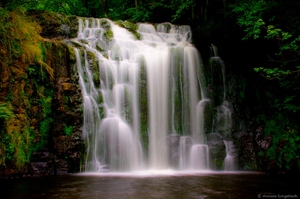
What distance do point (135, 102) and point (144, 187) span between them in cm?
450

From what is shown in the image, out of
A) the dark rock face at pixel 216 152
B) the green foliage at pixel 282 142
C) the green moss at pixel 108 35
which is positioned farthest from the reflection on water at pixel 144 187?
the green moss at pixel 108 35

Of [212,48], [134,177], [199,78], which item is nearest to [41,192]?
[134,177]

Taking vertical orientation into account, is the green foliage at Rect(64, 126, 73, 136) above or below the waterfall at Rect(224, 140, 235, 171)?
above

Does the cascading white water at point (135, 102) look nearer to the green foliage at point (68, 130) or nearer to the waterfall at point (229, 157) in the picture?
the green foliage at point (68, 130)

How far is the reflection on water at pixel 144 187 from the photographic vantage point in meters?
6.11

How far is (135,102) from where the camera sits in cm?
1084

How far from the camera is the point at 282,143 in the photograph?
10.0 metres

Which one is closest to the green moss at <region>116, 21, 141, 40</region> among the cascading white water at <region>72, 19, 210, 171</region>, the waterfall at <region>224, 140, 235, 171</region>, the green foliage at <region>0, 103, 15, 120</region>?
the cascading white water at <region>72, 19, 210, 171</region>

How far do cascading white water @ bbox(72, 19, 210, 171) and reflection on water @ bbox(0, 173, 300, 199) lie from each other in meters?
1.53

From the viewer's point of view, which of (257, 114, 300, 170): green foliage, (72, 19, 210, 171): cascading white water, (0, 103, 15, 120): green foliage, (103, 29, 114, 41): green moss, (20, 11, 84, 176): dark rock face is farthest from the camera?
(103, 29, 114, 41): green moss

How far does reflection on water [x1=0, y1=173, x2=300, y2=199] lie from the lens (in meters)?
6.11

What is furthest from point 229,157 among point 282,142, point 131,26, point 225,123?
point 131,26

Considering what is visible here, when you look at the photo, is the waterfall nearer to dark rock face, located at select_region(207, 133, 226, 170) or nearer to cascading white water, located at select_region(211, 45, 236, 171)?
cascading white water, located at select_region(211, 45, 236, 171)

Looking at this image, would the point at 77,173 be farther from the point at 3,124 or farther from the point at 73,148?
the point at 3,124
